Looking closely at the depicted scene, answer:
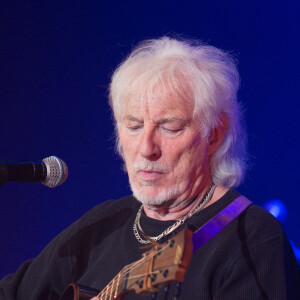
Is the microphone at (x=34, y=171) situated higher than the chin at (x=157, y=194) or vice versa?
the microphone at (x=34, y=171)

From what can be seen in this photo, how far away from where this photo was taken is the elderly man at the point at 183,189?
4.91ft

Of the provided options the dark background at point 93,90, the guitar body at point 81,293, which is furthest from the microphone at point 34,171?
the dark background at point 93,90

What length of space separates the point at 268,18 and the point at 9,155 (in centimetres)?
187

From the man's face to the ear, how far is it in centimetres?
6

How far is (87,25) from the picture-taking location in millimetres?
3209

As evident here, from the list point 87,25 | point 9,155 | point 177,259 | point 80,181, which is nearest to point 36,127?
point 9,155

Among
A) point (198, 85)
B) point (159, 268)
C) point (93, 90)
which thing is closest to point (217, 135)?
point (198, 85)

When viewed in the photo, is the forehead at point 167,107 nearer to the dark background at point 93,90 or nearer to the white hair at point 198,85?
the white hair at point 198,85

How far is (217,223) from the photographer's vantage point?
1.60 metres

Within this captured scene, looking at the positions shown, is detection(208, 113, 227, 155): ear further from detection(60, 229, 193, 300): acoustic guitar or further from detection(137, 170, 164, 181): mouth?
detection(60, 229, 193, 300): acoustic guitar

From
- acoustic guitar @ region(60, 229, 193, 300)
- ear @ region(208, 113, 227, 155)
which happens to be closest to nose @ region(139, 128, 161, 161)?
ear @ region(208, 113, 227, 155)

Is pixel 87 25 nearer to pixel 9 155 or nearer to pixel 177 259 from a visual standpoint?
pixel 9 155

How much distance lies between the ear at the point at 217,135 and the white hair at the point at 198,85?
0.05 ft

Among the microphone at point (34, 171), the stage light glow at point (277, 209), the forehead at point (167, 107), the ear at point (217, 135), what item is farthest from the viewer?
the stage light glow at point (277, 209)
